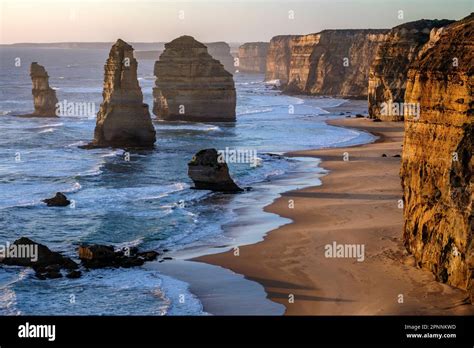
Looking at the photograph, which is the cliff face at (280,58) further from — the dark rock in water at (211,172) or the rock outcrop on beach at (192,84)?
the dark rock in water at (211,172)

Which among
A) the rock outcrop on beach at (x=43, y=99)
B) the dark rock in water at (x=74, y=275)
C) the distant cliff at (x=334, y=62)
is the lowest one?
the dark rock in water at (x=74, y=275)

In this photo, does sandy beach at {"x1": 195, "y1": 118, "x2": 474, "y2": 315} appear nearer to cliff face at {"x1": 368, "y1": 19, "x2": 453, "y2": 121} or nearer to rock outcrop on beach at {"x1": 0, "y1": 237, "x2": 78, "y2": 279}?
rock outcrop on beach at {"x1": 0, "y1": 237, "x2": 78, "y2": 279}

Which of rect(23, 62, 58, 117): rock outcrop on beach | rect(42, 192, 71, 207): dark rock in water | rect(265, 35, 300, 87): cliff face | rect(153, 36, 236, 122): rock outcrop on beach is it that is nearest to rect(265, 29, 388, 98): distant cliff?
rect(265, 35, 300, 87): cliff face

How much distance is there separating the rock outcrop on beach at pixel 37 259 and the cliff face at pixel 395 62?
56.8m

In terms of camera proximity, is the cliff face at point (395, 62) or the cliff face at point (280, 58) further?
the cliff face at point (280, 58)

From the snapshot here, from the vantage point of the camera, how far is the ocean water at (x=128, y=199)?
2216 centimetres

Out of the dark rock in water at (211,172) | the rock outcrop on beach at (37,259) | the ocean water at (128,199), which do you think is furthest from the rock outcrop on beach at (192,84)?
the rock outcrop on beach at (37,259)

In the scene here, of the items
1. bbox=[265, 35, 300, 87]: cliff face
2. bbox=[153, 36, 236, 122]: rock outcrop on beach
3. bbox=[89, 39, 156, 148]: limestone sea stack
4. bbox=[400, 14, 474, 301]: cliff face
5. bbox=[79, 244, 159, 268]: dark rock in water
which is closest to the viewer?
bbox=[400, 14, 474, 301]: cliff face

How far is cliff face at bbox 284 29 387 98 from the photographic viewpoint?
124 m

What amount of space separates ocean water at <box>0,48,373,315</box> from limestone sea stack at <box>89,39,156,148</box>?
152cm

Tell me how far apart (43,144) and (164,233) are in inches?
1287
